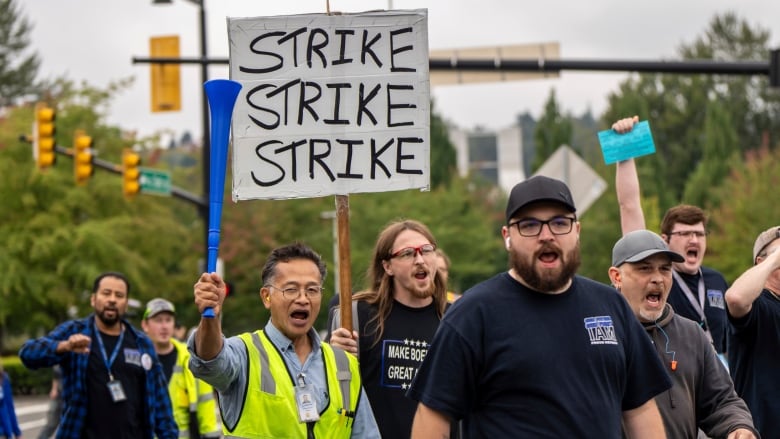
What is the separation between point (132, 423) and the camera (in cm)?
939

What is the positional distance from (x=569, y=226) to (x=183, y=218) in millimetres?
52397

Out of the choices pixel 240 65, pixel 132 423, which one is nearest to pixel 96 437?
pixel 132 423

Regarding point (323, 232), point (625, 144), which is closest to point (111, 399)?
point (625, 144)

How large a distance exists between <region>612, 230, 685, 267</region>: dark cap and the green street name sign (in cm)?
1995

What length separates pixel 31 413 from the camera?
2953 centimetres

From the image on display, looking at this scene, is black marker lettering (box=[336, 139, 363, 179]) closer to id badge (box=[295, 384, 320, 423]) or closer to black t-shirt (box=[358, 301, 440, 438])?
black t-shirt (box=[358, 301, 440, 438])

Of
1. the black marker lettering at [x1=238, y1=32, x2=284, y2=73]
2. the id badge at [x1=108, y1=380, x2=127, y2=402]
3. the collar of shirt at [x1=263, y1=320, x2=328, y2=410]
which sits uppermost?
the black marker lettering at [x1=238, y1=32, x2=284, y2=73]

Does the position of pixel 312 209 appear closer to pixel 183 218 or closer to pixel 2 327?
pixel 183 218

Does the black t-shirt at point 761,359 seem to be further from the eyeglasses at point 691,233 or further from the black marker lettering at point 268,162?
the black marker lettering at point 268,162

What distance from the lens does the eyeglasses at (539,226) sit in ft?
15.3

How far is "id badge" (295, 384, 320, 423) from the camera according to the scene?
5473 mm

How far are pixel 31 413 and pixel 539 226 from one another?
26.6 m

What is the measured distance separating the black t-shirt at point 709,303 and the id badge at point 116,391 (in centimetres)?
393

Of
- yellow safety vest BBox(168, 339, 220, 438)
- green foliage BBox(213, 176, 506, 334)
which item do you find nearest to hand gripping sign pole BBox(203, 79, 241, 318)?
yellow safety vest BBox(168, 339, 220, 438)
